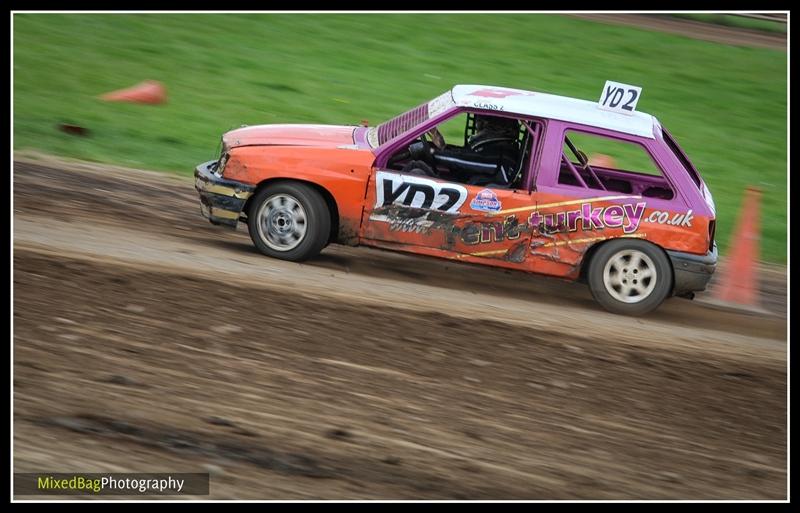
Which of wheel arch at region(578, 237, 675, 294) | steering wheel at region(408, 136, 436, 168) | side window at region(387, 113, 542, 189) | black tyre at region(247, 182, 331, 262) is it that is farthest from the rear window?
black tyre at region(247, 182, 331, 262)

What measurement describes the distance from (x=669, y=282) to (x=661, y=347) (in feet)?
2.45

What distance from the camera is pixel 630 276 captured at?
28.0 feet

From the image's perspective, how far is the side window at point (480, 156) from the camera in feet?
27.6

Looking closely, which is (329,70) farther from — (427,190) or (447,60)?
(427,190)

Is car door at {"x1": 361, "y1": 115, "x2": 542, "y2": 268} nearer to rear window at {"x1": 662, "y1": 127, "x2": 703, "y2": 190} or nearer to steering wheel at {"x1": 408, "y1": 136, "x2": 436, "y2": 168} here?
steering wheel at {"x1": 408, "y1": 136, "x2": 436, "y2": 168}

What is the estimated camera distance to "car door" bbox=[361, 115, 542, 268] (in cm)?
823

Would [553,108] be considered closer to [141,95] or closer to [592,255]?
[592,255]

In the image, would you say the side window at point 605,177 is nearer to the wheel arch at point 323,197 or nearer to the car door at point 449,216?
the car door at point 449,216

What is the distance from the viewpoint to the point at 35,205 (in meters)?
9.30

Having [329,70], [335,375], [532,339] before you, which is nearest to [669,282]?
[532,339]

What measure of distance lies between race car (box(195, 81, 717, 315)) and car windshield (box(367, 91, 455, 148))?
2 centimetres

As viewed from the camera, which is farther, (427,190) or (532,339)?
(427,190)

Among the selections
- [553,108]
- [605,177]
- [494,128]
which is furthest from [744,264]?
[494,128]

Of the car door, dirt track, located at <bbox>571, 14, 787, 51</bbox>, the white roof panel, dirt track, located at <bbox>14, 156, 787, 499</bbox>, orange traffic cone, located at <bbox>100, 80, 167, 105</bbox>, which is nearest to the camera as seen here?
dirt track, located at <bbox>14, 156, 787, 499</bbox>
